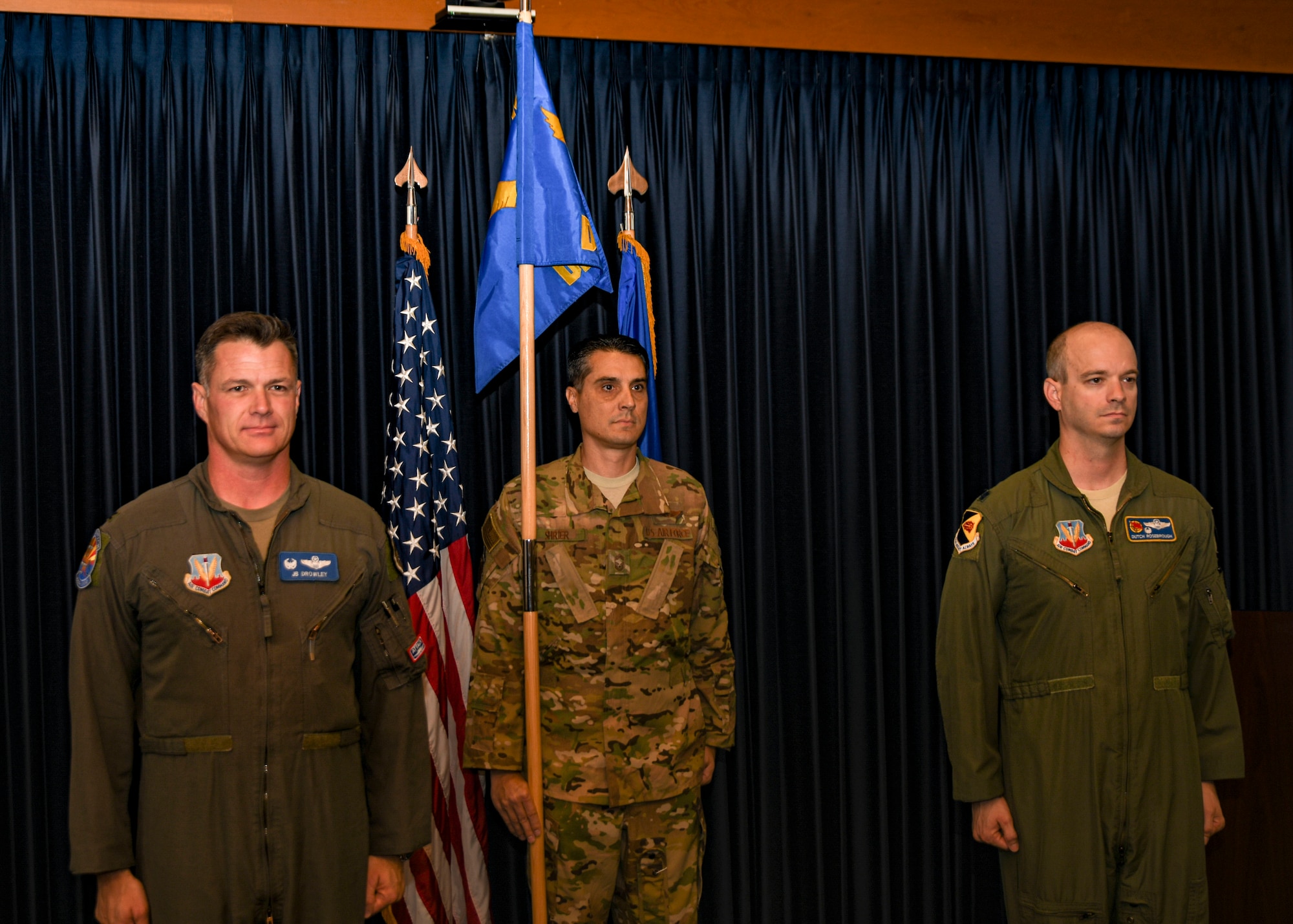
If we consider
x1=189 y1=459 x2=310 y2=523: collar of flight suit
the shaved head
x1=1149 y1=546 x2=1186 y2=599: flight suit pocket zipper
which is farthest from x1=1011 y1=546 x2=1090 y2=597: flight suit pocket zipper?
x1=189 y1=459 x2=310 y2=523: collar of flight suit

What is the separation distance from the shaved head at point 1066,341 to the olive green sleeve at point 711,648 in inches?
38.5

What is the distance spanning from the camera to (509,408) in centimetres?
326

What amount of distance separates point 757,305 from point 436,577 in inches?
55.2

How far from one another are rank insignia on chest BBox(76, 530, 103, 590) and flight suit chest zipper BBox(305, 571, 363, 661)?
434mm

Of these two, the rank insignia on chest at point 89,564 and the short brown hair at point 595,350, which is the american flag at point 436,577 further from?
the rank insignia on chest at point 89,564

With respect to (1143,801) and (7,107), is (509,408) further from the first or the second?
(1143,801)

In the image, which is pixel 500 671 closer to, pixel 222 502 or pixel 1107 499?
pixel 222 502

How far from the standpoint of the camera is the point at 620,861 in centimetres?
→ 253

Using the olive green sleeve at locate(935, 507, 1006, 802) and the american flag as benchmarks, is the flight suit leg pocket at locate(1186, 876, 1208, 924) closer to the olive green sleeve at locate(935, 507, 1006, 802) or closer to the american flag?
the olive green sleeve at locate(935, 507, 1006, 802)

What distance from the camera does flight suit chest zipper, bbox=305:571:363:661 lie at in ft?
6.63

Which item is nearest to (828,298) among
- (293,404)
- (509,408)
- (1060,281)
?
(1060,281)

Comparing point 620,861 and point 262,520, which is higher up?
point 262,520

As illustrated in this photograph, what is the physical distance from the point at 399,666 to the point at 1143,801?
1765mm

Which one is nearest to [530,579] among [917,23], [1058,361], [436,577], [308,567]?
[308,567]
